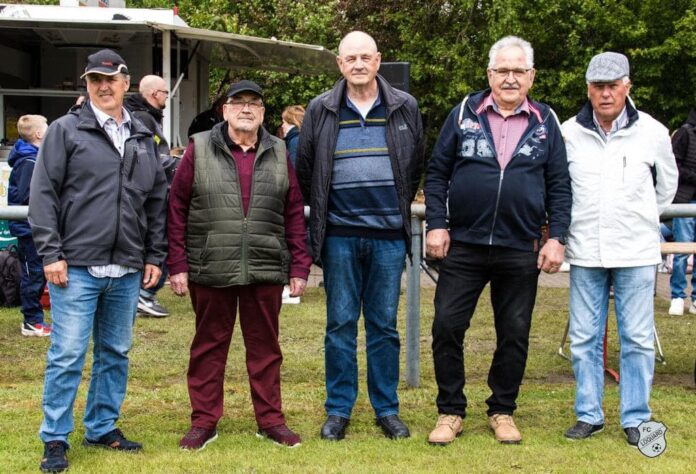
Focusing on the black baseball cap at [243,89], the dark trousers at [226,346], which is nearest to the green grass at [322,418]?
the dark trousers at [226,346]

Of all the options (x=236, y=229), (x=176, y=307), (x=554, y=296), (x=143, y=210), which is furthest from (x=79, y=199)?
(x=554, y=296)

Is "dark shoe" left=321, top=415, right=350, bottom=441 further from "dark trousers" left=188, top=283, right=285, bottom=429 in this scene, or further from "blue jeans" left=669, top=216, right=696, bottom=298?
"blue jeans" left=669, top=216, right=696, bottom=298

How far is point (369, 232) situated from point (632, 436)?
1.73m

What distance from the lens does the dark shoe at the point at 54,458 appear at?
15.2 ft

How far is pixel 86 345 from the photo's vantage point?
188 inches

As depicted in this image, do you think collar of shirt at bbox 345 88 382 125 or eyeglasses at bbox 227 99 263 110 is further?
collar of shirt at bbox 345 88 382 125

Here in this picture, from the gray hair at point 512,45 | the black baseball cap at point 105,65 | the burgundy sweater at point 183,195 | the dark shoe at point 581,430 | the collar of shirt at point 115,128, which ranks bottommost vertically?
the dark shoe at point 581,430

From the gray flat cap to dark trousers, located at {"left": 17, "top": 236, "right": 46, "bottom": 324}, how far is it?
5.67m

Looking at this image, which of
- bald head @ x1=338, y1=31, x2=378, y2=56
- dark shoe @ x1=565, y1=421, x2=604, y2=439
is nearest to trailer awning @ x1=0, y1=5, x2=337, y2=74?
bald head @ x1=338, y1=31, x2=378, y2=56

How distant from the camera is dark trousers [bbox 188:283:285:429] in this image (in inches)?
199

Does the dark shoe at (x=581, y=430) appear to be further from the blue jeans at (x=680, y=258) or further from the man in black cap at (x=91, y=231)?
the blue jeans at (x=680, y=258)

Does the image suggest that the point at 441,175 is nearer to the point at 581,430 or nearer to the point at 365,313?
the point at 365,313

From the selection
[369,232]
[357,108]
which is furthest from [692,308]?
[357,108]

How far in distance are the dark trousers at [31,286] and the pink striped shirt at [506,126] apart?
207 inches
